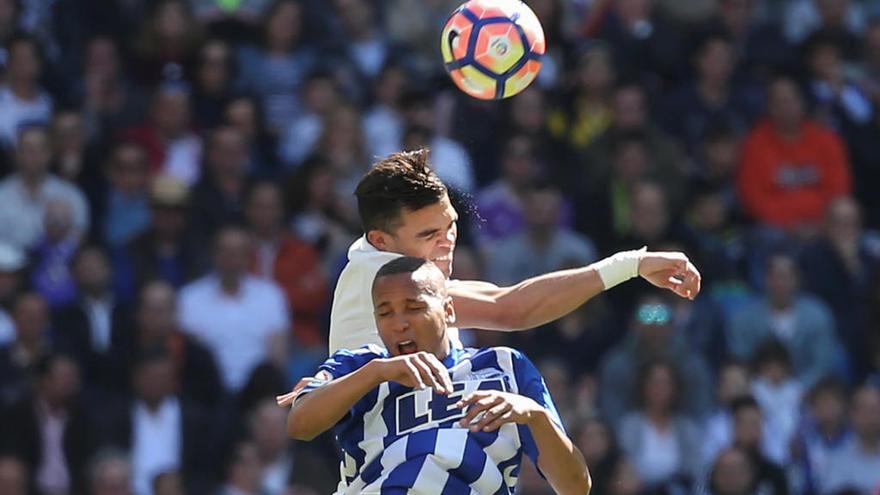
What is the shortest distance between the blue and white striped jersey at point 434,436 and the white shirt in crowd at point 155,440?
595cm

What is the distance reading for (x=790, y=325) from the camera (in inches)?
511

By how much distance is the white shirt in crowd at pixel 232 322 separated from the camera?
40.2ft

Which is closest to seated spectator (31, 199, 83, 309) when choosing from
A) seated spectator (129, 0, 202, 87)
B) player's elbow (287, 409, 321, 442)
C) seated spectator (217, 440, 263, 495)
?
seated spectator (217, 440, 263, 495)

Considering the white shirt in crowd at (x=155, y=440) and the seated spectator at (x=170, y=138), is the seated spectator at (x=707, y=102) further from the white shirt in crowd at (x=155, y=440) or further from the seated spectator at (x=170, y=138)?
the white shirt in crowd at (x=155, y=440)

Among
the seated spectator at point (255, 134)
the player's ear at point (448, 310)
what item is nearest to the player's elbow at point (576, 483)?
the player's ear at point (448, 310)

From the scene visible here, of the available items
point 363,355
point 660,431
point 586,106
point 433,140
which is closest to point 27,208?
point 433,140

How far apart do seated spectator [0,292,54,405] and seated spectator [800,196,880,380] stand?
544 centimetres

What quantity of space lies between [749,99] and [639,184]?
1891 mm

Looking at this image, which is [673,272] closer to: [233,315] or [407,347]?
[407,347]

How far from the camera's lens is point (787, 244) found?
13.6m

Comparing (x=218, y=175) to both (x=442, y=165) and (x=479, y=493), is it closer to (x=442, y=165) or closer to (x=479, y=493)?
(x=442, y=165)

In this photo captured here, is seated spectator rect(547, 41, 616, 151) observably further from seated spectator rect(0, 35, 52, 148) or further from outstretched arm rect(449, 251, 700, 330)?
outstretched arm rect(449, 251, 700, 330)

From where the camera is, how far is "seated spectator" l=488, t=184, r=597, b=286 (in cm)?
1263

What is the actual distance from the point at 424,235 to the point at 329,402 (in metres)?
1.37
